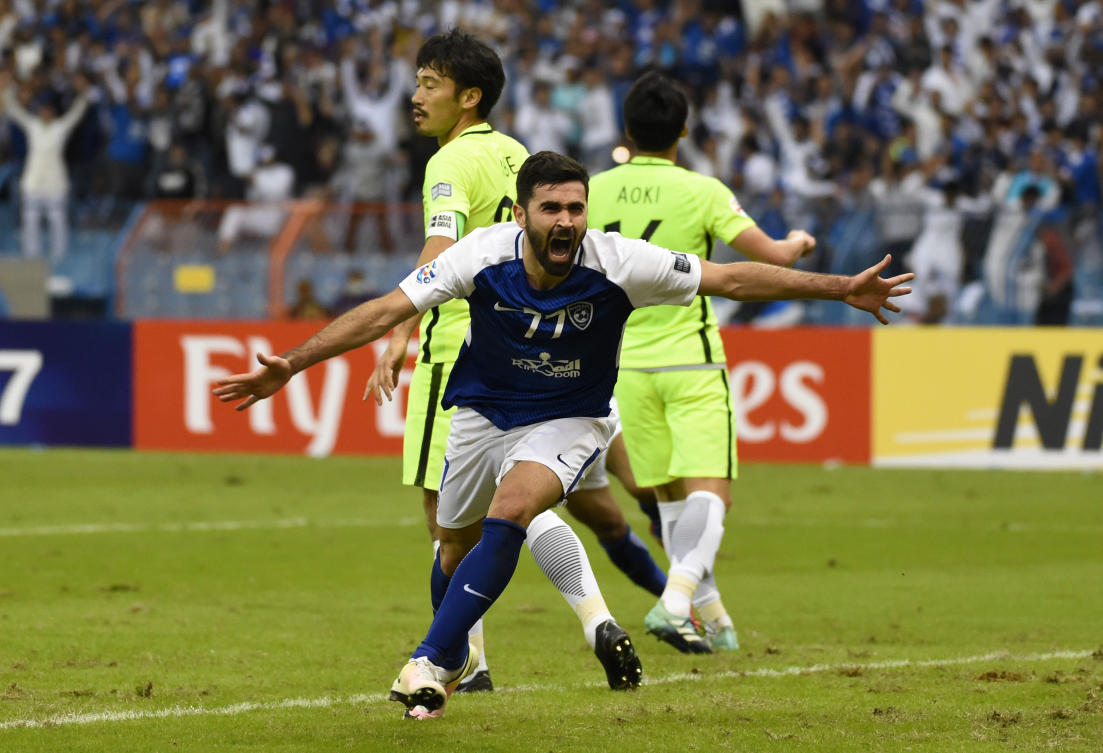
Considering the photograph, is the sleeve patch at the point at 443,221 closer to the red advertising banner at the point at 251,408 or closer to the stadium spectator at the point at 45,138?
the red advertising banner at the point at 251,408

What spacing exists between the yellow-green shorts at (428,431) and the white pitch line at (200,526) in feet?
17.4

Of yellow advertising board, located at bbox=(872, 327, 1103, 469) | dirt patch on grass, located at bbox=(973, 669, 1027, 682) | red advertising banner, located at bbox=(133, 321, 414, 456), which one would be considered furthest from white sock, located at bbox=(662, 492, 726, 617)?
red advertising banner, located at bbox=(133, 321, 414, 456)

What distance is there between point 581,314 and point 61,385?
39.6 feet

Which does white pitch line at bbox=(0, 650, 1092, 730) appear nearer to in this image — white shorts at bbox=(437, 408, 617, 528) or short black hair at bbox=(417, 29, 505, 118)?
white shorts at bbox=(437, 408, 617, 528)

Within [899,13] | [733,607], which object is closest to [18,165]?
[899,13]

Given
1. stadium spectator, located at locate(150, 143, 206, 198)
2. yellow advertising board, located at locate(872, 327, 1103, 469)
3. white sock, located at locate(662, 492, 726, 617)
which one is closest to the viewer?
white sock, located at locate(662, 492, 726, 617)

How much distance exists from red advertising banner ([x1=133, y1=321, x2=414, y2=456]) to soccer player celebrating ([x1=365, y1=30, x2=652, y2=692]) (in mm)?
9135

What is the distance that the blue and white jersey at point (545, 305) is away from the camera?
572cm

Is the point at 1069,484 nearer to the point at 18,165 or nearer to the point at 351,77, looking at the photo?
the point at 351,77

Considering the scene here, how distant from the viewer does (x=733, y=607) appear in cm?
888

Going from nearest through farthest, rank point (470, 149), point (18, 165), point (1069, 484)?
point (470, 149), point (1069, 484), point (18, 165)

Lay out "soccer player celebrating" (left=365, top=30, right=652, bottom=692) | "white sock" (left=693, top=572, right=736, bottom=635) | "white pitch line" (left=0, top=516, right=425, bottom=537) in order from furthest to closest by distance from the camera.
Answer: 1. "white pitch line" (left=0, top=516, right=425, bottom=537)
2. "white sock" (left=693, top=572, right=736, bottom=635)
3. "soccer player celebrating" (left=365, top=30, right=652, bottom=692)

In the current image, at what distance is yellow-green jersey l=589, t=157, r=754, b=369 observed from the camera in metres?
7.63

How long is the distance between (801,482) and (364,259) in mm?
5280
